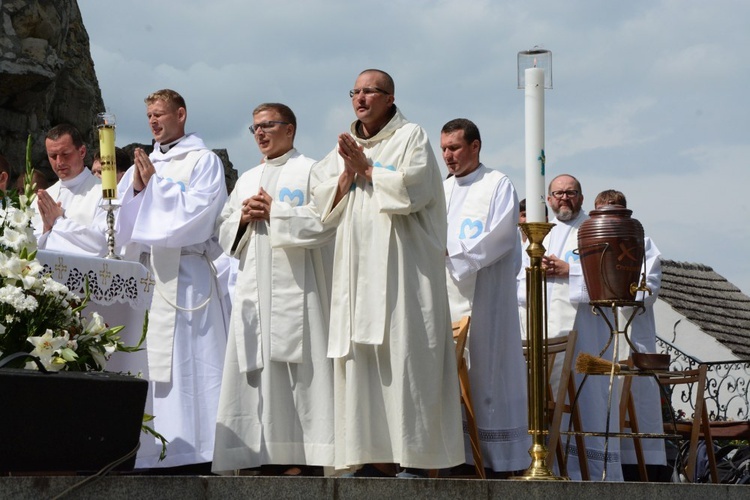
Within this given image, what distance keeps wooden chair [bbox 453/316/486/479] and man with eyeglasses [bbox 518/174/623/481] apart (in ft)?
4.90

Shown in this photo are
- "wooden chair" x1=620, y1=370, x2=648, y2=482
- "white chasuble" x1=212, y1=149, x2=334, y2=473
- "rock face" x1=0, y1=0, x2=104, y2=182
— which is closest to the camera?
"white chasuble" x1=212, y1=149, x2=334, y2=473

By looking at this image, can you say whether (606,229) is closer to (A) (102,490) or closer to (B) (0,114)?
(A) (102,490)

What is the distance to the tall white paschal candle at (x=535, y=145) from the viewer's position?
618 centimetres

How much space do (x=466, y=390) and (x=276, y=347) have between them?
1.23 metres

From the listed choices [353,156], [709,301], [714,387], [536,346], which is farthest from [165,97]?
[709,301]

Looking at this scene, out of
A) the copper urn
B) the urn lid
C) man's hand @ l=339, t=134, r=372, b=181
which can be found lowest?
the copper urn

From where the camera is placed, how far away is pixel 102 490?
471 centimetres

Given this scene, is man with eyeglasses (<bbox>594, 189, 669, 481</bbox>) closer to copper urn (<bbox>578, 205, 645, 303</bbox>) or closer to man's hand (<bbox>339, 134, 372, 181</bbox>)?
copper urn (<bbox>578, 205, 645, 303</bbox>)

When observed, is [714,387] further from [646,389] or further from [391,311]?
[391,311]

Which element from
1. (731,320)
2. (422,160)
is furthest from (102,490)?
(731,320)

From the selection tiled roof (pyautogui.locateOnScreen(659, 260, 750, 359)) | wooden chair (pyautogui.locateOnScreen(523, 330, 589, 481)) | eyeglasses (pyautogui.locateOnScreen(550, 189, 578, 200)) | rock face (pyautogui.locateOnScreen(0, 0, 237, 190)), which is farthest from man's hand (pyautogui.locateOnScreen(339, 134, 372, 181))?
tiled roof (pyautogui.locateOnScreen(659, 260, 750, 359))

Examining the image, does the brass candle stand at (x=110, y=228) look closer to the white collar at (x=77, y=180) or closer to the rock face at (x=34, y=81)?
the white collar at (x=77, y=180)

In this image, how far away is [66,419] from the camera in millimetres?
4859

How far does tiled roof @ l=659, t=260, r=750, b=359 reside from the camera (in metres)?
22.8
